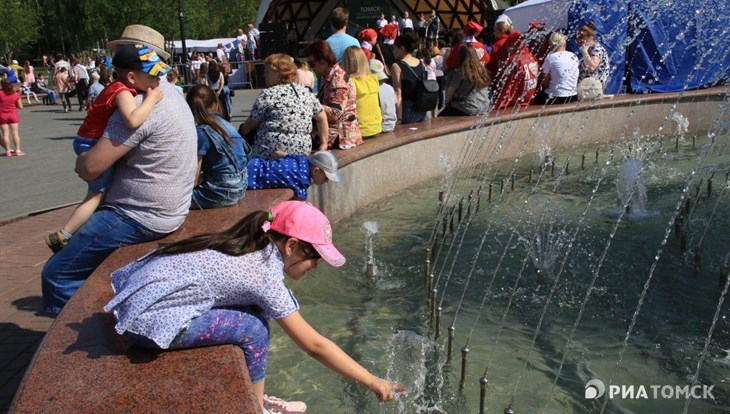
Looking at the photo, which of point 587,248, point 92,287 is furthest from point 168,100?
point 587,248

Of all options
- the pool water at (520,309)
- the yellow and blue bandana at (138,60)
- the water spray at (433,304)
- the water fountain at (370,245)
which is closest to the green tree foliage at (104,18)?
the water fountain at (370,245)

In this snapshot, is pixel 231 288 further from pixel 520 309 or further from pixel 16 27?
pixel 16 27

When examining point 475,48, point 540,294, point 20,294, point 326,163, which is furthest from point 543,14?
point 20,294

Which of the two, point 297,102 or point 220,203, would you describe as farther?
point 297,102

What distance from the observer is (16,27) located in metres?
52.0

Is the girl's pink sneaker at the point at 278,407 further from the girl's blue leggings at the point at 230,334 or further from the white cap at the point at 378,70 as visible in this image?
the white cap at the point at 378,70

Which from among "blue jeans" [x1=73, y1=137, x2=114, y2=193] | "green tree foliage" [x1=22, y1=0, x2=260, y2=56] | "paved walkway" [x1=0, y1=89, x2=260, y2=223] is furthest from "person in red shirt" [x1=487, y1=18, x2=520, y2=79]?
"green tree foliage" [x1=22, y1=0, x2=260, y2=56]

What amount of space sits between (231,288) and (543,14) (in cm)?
1426

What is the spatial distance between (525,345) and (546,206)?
3464 mm

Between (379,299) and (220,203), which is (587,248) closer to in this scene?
(379,299)

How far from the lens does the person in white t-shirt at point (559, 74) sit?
1183 cm

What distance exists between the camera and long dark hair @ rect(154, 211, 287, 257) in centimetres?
296

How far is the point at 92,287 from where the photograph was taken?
3.72 m

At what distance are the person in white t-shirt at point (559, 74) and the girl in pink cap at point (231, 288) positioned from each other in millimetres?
9518
